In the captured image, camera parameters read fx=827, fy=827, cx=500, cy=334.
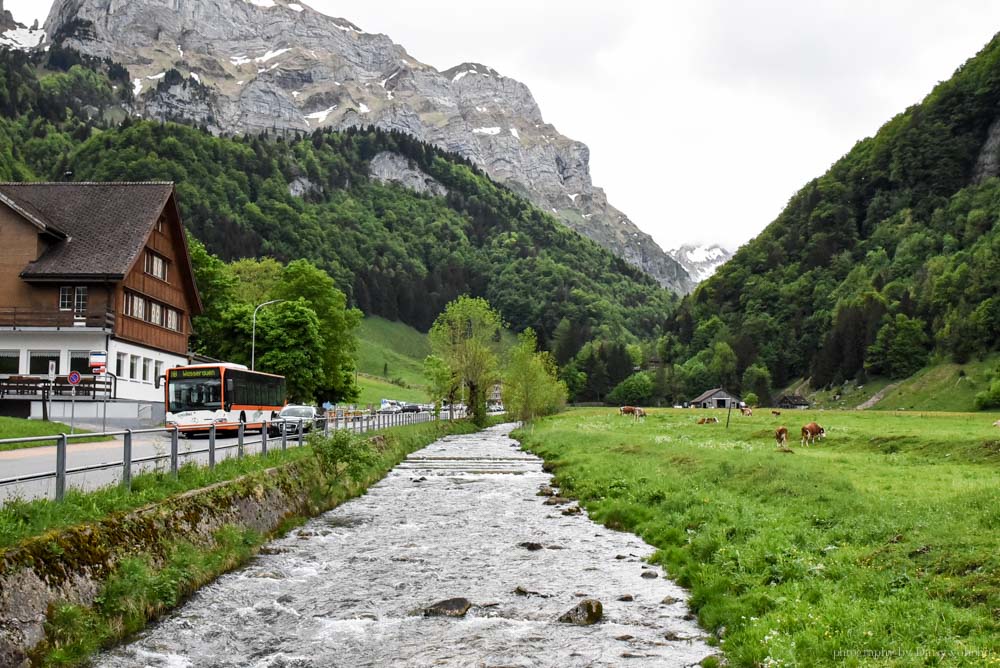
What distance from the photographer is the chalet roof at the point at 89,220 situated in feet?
177

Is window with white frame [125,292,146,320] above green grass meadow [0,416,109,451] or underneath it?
above

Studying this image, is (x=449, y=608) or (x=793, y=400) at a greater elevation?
(x=793, y=400)

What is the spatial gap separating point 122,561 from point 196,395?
3150 cm

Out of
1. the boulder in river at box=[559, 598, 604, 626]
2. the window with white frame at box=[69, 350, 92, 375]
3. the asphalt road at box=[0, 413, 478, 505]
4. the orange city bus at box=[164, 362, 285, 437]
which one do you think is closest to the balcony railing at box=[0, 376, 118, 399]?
the window with white frame at box=[69, 350, 92, 375]

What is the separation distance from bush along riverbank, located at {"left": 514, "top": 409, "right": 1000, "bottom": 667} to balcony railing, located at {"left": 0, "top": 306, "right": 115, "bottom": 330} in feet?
118

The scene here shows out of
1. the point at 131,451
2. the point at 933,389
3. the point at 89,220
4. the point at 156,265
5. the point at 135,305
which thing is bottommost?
the point at 131,451

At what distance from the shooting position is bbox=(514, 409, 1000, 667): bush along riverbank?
432 inches

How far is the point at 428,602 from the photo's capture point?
15.5m

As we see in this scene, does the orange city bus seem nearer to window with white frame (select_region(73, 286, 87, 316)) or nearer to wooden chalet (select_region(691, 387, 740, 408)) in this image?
window with white frame (select_region(73, 286, 87, 316))

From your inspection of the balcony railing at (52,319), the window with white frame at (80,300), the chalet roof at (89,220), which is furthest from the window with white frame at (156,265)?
the balcony railing at (52,319)

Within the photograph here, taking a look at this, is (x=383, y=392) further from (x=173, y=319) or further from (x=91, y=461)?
(x=91, y=461)

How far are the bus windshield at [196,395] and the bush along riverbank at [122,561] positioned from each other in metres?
21.3

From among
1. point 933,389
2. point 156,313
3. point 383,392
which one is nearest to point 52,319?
point 156,313

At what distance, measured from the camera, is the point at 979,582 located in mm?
12031
